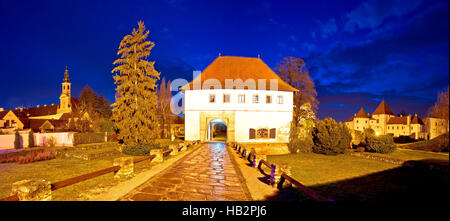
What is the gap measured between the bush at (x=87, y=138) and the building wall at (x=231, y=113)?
13043 mm

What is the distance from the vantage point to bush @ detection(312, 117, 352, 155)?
Answer: 73.5 feet

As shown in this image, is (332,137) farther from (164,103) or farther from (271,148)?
(164,103)

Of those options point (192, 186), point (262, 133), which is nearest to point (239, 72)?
point (262, 133)

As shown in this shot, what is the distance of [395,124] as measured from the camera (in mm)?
56031

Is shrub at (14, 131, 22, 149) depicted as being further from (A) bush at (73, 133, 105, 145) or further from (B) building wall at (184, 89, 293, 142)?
(B) building wall at (184, 89, 293, 142)

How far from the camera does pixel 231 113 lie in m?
23.2

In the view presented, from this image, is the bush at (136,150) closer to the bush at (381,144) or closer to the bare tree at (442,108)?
the bare tree at (442,108)

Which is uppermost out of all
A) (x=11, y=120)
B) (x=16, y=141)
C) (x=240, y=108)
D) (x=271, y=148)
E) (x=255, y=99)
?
(x=255, y=99)

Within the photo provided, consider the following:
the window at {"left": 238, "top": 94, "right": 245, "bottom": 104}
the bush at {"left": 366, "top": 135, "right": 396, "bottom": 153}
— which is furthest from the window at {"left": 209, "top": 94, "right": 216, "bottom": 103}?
the bush at {"left": 366, "top": 135, "right": 396, "bottom": 153}

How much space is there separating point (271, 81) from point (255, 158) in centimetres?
1582

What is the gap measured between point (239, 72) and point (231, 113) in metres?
5.88

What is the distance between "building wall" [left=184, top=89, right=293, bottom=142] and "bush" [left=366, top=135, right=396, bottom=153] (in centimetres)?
1003

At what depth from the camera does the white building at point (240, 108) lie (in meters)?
23.2
